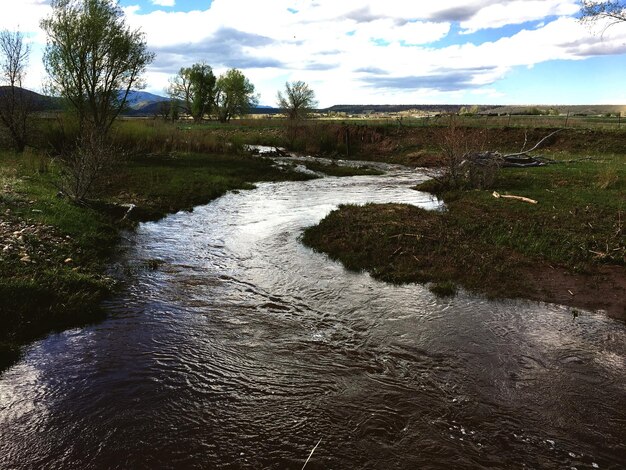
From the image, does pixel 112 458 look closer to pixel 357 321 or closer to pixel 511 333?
pixel 357 321

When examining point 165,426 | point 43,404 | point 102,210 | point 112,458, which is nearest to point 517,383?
point 165,426

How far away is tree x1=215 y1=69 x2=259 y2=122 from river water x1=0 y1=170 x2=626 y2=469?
9151 cm

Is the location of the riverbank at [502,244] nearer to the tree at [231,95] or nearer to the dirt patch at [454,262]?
the dirt patch at [454,262]

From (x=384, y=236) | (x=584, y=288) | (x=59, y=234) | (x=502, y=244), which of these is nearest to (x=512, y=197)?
(x=502, y=244)

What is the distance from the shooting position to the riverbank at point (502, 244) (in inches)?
399

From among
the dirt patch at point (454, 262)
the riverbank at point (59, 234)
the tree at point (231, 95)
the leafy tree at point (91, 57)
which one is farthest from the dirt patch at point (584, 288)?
the tree at point (231, 95)

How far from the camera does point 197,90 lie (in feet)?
306

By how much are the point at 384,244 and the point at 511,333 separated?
5.24 metres

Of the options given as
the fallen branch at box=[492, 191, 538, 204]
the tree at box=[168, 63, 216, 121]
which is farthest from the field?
the tree at box=[168, 63, 216, 121]

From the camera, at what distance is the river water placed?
5.05 meters

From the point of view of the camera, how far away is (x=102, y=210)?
15.8 meters

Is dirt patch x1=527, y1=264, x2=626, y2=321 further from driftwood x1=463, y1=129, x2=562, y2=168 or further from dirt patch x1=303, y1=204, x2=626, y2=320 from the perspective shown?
driftwood x1=463, y1=129, x2=562, y2=168

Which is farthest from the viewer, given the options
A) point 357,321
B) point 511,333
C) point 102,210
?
point 102,210

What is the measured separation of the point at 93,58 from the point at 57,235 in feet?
83.4
